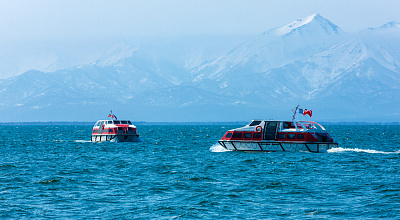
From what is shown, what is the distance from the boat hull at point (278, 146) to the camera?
2704 inches

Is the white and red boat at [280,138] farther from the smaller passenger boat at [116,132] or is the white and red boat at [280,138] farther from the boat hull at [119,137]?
the smaller passenger boat at [116,132]

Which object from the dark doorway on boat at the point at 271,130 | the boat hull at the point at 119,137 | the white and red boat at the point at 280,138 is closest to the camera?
the white and red boat at the point at 280,138

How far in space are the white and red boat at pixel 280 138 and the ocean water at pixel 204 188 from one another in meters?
3.40

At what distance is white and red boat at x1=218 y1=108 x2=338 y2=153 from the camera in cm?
6881

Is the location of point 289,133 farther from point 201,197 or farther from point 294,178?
point 201,197

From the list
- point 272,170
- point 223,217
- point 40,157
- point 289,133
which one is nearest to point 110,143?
point 40,157

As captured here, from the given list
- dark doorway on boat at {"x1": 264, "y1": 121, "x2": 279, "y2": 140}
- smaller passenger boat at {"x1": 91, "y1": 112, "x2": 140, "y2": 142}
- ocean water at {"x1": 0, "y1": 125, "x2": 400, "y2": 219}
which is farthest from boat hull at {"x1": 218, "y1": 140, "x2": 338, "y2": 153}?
smaller passenger boat at {"x1": 91, "y1": 112, "x2": 140, "y2": 142}

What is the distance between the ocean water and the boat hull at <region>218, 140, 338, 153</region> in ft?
9.29

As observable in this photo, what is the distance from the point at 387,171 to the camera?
52.4 m

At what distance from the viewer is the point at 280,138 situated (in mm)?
70250

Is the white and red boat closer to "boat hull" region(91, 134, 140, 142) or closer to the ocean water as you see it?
the ocean water

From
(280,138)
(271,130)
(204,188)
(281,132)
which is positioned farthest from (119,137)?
(204,188)

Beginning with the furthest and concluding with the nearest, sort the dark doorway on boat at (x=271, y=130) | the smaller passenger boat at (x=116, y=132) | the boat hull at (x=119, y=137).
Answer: the smaller passenger boat at (x=116, y=132), the boat hull at (x=119, y=137), the dark doorway on boat at (x=271, y=130)

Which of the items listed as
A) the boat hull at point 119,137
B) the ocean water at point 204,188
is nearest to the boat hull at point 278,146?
the ocean water at point 204,188
